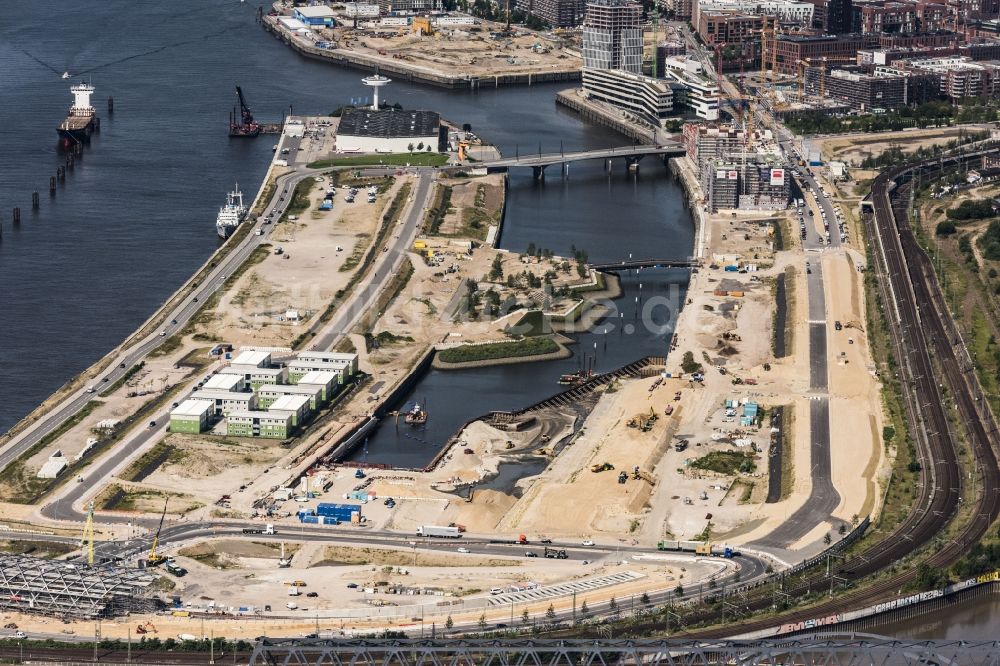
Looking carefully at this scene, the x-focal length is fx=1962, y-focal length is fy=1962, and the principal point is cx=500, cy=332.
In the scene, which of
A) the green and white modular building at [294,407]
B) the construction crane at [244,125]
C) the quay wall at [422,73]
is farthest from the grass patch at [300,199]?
the quay wall at [422,73]

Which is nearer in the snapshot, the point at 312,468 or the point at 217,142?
the point at 312,468

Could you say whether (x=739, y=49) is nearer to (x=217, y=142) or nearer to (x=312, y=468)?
(x=217, y=142)

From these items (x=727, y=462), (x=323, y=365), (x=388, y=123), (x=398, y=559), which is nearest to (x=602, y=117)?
(x=388, y=123)

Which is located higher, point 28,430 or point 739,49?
point 739,49

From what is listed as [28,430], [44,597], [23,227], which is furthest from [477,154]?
Result: [44,597]

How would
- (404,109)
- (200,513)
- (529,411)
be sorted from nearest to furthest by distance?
(200,513) < (529,411) < (404,109)

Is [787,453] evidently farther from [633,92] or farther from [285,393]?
[633,92]

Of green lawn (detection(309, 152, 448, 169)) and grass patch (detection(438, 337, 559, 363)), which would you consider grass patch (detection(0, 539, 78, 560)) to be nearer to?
grass patch (detection(438, 337, 559, 363))
